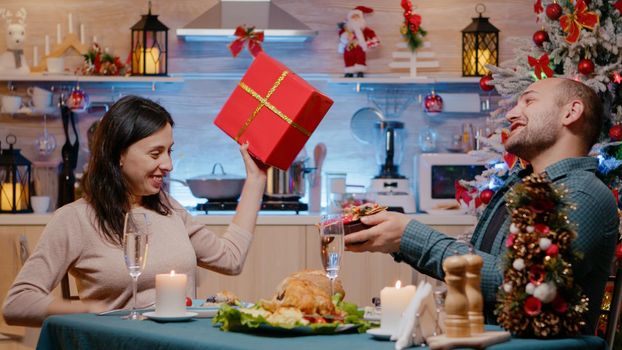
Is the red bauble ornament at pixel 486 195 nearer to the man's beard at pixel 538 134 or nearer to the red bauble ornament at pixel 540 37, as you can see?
the red bauble ornament at pixel 540 37

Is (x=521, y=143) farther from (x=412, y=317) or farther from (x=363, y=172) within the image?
(x=363, y=172)

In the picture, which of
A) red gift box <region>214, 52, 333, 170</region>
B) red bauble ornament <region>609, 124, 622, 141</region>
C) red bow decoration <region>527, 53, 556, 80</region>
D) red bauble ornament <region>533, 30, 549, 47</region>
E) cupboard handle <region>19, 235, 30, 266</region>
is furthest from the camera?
cupboard handle <region>19, 235, 30, 266</region>

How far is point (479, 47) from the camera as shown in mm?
5230

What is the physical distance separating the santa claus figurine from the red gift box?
224 centimetres

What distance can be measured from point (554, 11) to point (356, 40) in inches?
54.0

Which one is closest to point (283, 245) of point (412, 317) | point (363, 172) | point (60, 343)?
point (363, 172)

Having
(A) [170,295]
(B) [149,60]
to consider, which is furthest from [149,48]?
(A) [170,295]

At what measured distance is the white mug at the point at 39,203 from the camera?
4.99 metres

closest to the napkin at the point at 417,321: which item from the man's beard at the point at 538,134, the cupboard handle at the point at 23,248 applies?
the man's beard at the point at 538,134

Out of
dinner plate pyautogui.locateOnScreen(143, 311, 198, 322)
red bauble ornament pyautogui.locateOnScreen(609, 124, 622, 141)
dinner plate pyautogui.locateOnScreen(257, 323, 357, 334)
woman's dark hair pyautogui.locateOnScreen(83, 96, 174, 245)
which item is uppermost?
red bauble ornament pyautogui.locateOnScreen(609, 124, 622, 141)

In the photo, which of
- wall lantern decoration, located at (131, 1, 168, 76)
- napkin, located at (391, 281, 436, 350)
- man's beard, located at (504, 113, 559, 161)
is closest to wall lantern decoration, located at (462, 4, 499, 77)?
wall lantern decoration, located at (131, 1, 168, 76)

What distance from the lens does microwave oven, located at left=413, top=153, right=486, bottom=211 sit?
5059 millimetres

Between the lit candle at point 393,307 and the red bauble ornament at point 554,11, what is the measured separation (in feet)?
8.11

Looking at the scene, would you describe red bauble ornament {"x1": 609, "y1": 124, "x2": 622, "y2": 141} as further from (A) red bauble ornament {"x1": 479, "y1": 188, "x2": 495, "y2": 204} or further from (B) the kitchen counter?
(B) the kitchen counter
